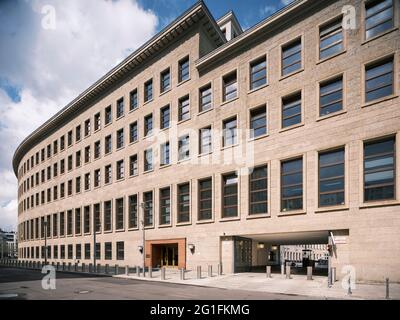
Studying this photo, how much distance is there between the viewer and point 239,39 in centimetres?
2889

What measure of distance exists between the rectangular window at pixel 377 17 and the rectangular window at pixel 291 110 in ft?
19.3

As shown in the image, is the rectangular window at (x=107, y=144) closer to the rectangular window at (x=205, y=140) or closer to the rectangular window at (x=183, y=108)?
the rectangular window at (x=183, y=108)

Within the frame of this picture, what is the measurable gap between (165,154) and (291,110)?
47.2ft

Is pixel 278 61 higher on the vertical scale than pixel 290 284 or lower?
higher

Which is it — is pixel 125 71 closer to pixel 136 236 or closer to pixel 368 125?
pixel 136 236

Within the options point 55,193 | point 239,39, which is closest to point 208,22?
point 239,39

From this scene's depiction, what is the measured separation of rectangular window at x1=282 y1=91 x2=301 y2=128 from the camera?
83.7ft

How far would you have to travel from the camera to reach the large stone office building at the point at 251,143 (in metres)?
21.1

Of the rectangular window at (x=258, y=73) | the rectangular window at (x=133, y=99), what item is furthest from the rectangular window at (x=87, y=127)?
the rectangular window at (x=258, y=73)

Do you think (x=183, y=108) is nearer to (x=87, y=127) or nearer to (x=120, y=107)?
(x=120, y=107)

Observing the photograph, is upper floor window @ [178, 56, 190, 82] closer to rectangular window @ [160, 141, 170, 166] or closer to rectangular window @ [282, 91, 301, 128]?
rectangular window @ [160, 141, 170, 166]

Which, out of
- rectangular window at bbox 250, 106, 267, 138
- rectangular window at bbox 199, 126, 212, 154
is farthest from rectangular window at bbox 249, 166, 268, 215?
rectangular window at bbox 199, 126, 212, 154
